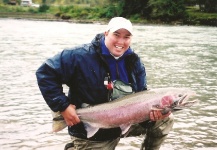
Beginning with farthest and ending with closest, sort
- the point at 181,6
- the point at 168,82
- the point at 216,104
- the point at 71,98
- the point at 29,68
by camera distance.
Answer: the point at 181,6
the point at 29,68
the point at 168,82
the point at 216,104
the point at 71,98

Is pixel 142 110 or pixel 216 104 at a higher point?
pixel 142 110

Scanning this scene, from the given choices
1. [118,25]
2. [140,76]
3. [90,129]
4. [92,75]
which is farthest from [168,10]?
[90,129]

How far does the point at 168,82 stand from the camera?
1065 centimetres

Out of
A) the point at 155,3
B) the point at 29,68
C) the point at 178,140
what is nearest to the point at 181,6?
the point at 155,3

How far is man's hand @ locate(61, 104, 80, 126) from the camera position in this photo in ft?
11.6

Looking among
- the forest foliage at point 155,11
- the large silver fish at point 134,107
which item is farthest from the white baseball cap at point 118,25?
the forest foliage at point 155,11

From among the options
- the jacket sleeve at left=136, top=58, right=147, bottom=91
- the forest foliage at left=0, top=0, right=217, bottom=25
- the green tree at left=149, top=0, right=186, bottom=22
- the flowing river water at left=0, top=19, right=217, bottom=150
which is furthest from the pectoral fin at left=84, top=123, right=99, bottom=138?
the green tree at left=149, top=0, right=186, bottom=22

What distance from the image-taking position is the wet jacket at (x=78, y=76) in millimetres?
3523

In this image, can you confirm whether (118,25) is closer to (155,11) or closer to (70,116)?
(70,116)

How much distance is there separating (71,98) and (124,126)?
662mm

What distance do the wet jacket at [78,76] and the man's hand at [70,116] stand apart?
44 millimetres

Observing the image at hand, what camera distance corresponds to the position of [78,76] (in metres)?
3.64

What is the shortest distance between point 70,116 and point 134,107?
658mm

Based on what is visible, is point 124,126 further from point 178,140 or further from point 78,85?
point 178,140
